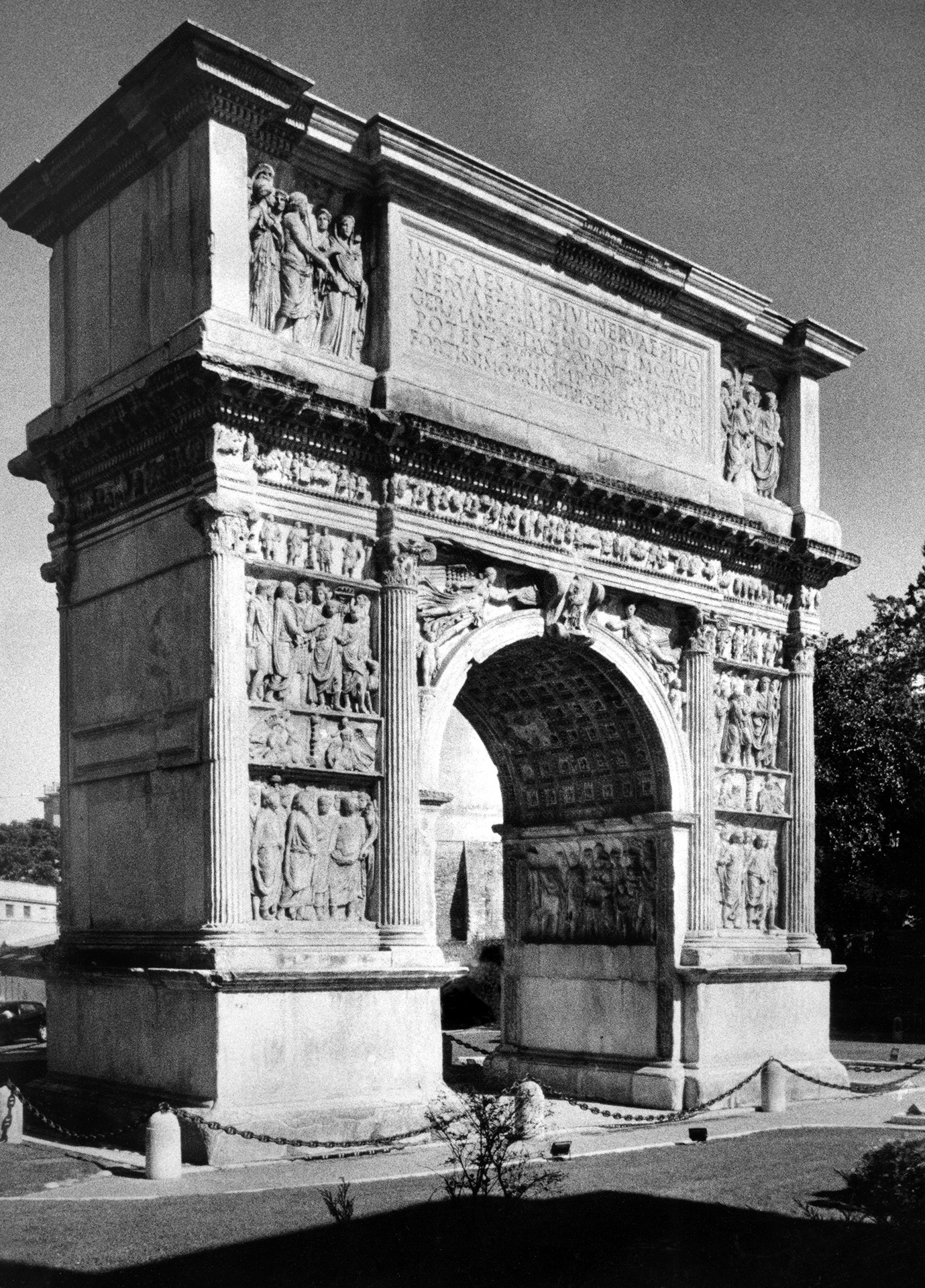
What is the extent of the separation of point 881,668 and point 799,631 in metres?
16.8

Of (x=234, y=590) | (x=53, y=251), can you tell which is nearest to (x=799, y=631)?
(x=234, y=590)

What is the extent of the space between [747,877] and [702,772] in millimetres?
1952

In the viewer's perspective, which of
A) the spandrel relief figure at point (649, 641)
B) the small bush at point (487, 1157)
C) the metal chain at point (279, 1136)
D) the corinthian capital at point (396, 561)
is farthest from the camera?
the spandrel relief figure at point (649, 641)

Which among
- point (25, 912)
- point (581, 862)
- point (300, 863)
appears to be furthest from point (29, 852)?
point (300, 863)

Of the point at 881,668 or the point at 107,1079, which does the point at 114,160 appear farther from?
the point at 881,668

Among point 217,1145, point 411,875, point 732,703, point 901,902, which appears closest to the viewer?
point 217,1145

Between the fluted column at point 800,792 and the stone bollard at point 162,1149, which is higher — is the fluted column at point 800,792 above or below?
above

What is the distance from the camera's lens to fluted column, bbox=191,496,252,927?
53.3 feet

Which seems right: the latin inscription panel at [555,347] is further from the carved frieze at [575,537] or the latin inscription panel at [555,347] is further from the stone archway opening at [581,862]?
the stone archway opening at [581,862]

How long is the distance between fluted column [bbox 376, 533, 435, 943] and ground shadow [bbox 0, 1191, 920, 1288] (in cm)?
499

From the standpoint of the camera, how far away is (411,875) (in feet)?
58.5

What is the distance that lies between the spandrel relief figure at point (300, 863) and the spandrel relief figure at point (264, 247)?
210 inches

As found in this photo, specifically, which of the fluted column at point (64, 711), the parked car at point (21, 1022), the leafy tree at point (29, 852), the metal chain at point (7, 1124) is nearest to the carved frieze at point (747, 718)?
the fluted column at point (64, 711)

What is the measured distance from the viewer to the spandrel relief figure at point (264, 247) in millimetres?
17594
